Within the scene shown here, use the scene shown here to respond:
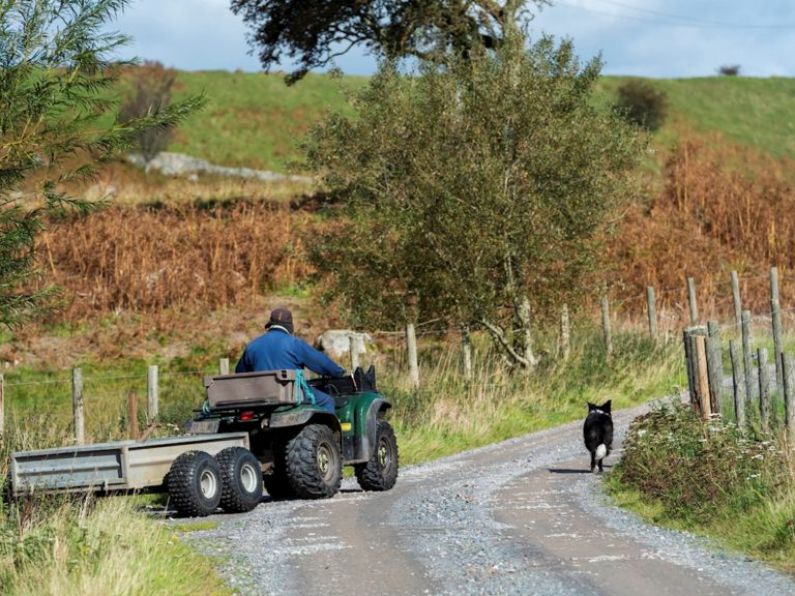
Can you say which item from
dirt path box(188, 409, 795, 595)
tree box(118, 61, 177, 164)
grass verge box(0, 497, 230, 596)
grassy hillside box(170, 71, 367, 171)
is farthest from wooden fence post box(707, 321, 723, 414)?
tree box(118, 61, 177, 164)

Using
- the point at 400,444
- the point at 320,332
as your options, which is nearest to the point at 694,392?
the point at 400,444

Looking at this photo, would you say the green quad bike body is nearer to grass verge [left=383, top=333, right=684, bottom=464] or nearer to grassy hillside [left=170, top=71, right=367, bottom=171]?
grass verge [left=383, top=333, right=684, bottom=464]

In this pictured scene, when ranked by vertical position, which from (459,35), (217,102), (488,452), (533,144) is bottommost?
(488,452)

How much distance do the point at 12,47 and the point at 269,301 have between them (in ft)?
87.6

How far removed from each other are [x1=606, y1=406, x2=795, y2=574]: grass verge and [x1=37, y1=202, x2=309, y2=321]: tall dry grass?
25.1 meters

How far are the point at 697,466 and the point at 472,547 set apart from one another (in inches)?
147

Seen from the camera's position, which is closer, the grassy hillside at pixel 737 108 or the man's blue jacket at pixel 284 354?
the man's blue jacket at pixel 284 354

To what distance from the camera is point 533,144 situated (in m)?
29.2

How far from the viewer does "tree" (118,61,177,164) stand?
8138 cm

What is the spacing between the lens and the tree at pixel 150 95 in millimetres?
81375

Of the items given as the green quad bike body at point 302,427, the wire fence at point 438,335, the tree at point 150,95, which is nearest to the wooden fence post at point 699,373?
the green quad bike body at point 302,427

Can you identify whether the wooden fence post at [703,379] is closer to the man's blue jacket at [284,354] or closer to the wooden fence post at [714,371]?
the wooden fence post at [714,371]

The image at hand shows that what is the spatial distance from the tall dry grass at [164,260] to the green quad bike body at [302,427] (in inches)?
929

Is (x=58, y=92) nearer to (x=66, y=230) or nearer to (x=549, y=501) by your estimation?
(x=549, y=501)
